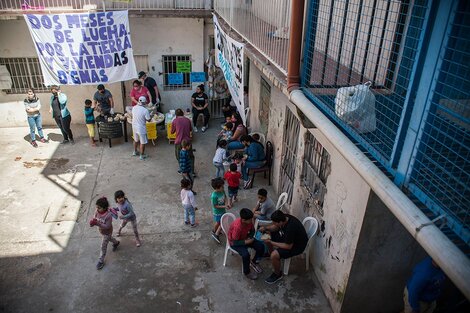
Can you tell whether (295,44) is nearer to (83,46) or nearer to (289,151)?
(289,151)

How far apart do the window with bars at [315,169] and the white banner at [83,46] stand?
237 inches

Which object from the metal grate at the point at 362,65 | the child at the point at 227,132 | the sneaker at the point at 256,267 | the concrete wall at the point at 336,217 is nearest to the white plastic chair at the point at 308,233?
the concrete wall at the point at 336,217

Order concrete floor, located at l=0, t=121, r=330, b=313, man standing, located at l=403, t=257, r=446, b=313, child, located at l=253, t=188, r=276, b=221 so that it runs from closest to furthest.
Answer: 1. man standing, located at l=403, t=257, r=446, b=313
2. concrete floor, located at l=0, t=121, r=330, b=313
3. child, located at l=253, t=188, r=276, b=221

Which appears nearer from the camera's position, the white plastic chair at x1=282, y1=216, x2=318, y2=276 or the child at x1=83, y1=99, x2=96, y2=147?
the white plastic chair at x1=282, y1=216, x2=318, y2=276

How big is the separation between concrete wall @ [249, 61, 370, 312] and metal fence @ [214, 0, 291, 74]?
1.55 m

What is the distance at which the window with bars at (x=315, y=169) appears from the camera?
6617 millimetres

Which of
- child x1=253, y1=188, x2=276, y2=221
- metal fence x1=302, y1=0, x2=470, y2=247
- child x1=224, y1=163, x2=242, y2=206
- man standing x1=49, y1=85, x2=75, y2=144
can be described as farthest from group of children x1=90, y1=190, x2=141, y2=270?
man standing x1=49, y1=85, x2=75, y2=144

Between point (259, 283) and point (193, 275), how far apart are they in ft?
4.00

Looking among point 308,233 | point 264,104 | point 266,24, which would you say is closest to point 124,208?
point 308,233

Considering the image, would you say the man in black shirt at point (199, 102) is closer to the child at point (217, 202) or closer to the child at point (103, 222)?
the child at point (217, 202)

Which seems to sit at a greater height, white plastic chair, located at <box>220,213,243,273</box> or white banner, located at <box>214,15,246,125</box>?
white banner, located at <box>214,15,246,125</box>

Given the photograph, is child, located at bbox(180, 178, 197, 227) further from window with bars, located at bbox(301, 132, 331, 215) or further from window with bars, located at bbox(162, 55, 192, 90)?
window with bars, located at bbox(162, 55, 192, 90)

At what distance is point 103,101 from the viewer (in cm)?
1152

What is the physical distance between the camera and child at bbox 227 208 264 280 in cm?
662
